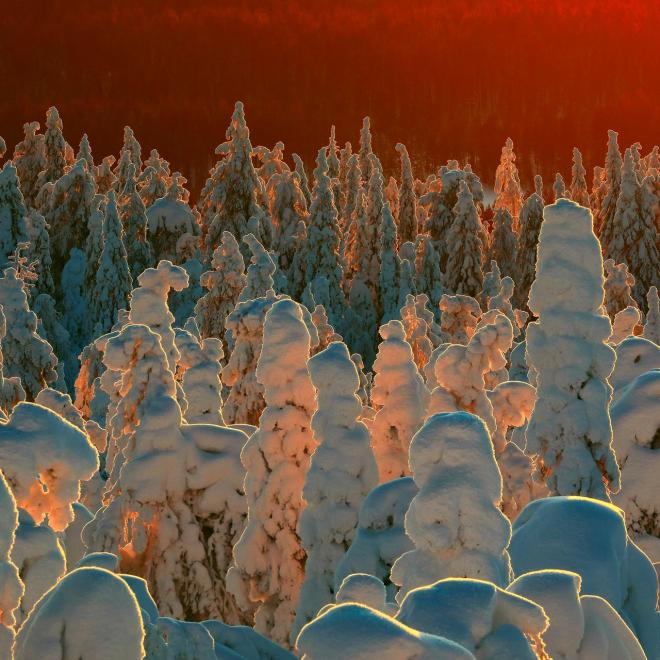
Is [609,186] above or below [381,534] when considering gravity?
below

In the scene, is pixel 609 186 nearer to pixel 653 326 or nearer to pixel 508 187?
pixel 508 187

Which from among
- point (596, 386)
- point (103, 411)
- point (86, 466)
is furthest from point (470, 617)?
point (103, 411)

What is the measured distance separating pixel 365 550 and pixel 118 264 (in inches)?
1560

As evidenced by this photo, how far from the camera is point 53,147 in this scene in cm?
6975

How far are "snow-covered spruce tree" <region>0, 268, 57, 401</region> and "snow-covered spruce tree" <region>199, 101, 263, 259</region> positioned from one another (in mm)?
19027

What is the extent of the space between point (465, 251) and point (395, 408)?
40683 millimetres

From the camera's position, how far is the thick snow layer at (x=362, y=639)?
6.79m

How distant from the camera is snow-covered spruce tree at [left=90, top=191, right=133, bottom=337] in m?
54.5

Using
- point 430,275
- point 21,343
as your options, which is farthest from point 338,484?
point 430,275

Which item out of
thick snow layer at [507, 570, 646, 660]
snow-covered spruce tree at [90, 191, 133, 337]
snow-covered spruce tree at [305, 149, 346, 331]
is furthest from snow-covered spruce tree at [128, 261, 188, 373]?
snow-covered spruce tree at [305, 149, 346, 331]

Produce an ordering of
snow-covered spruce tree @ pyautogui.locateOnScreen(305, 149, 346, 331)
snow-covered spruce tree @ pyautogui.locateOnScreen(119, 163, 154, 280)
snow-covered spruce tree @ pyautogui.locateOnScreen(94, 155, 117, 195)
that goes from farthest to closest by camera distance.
Result: snow-covered spruce tree @ pyautogui.locateOnScreen(94, 155, 117, 195) → snow-covered spruce tree @ pyautogui.locateOnScreen(119, 163, 154, 280) → snow-covered spruce tree @ pyautogui.locateOnScreen(305, 149, 346, 331)

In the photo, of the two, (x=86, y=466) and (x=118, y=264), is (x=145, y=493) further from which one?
(x=118, y=264)

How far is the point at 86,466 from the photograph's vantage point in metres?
10.7

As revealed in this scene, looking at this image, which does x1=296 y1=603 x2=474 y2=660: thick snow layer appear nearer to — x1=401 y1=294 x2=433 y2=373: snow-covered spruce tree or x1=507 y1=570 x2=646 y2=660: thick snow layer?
x1=507 y1=570 x2=646 y2=660: thick snow layer
